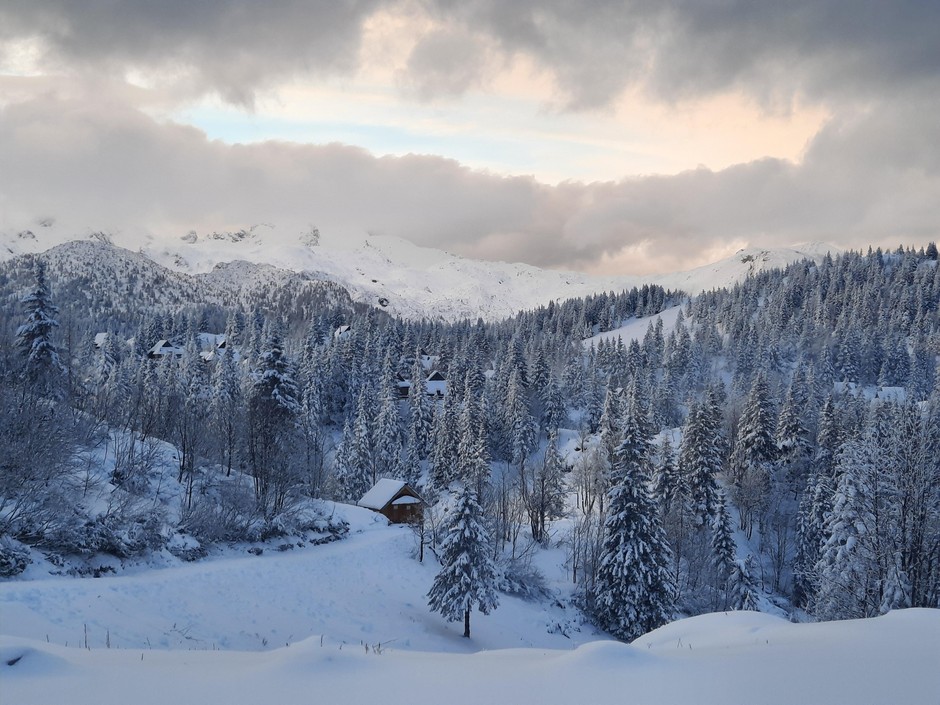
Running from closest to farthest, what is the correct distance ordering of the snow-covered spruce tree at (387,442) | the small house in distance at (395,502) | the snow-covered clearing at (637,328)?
the small house in distance at (395,502), the snow-covered spruce tree at (387,442), the snow-covered clearing at (637,328)

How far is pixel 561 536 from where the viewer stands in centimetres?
5156

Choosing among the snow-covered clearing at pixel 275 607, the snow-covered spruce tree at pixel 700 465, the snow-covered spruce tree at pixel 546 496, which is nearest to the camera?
the snow-covered clearing at pixel 275 607

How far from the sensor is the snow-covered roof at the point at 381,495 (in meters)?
47.9

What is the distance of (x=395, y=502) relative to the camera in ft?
159

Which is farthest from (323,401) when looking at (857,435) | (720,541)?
(857,435)

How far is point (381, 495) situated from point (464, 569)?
23.1 m

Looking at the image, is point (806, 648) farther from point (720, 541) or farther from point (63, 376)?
point (63, 376)

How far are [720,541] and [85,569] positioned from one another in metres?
40.9

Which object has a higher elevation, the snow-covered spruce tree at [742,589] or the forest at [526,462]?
the forest at [526,462]

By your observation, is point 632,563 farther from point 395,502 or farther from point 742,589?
point 395,502

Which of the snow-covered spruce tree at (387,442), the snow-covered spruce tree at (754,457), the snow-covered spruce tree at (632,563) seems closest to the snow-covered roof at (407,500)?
the snow-covered spruce tree at (387,442)

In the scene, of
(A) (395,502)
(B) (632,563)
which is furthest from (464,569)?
(A) (395,502)

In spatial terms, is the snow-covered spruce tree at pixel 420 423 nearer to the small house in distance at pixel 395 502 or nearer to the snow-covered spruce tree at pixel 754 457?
the small house in distance at pixel 395 502

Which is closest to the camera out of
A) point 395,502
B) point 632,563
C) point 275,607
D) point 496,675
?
point 496,675
